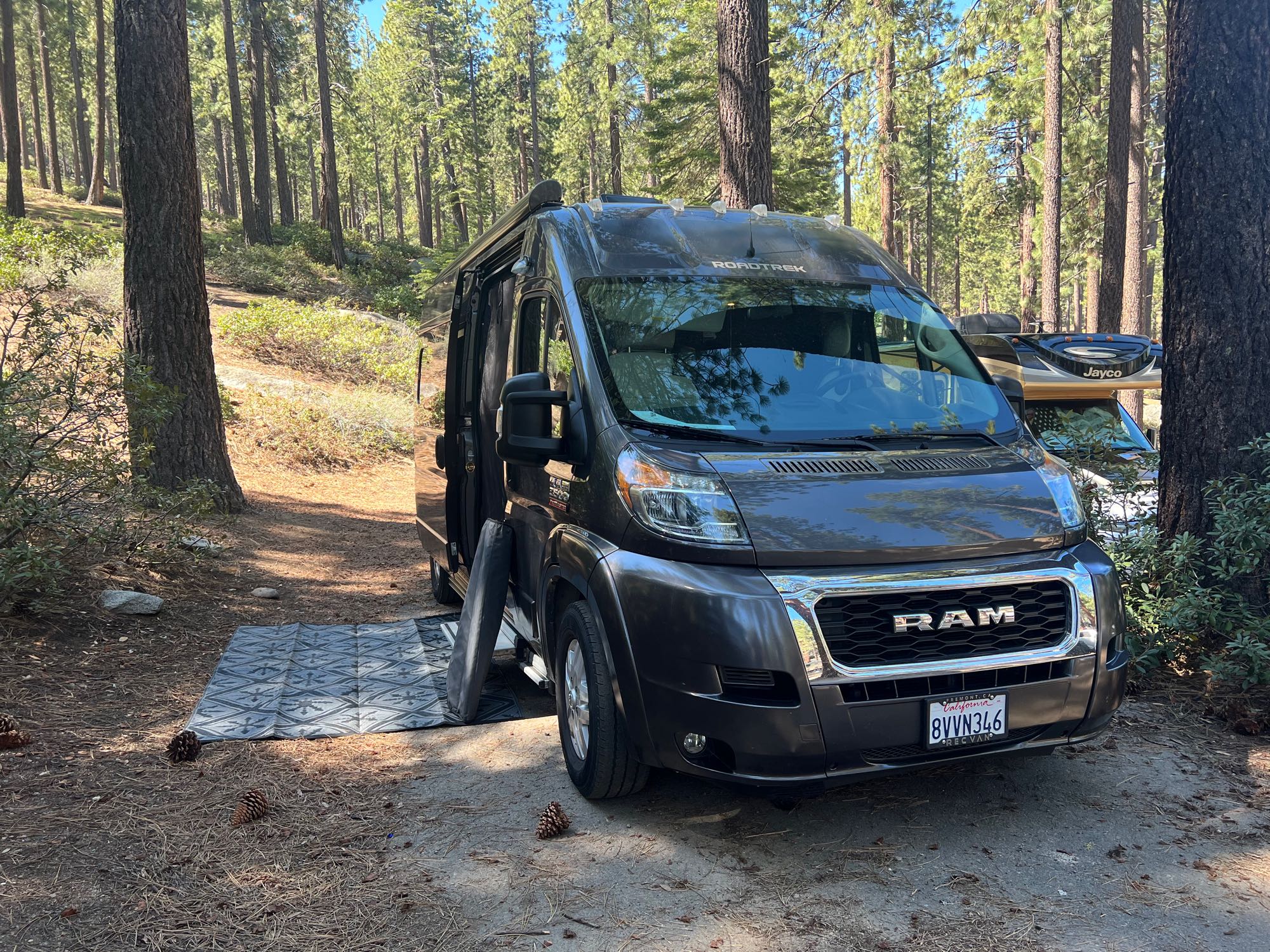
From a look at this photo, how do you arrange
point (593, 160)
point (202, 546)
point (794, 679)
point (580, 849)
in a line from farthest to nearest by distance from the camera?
point (593, 160)
point (202, 546)
point (580, 849)
point (794, 679)

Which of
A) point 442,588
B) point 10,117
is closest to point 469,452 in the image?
point 442,588

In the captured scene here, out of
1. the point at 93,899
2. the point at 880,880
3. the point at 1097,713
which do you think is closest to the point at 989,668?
the point at 1097,713

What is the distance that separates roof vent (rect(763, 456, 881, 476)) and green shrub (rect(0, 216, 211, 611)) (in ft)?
15.3

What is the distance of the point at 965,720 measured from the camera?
345cm

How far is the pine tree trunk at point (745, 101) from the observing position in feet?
30.3

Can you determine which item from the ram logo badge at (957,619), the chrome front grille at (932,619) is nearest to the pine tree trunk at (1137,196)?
the chrome front grille at (932,619)

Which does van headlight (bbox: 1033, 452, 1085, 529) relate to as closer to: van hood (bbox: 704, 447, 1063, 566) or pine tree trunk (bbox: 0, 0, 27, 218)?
van hood (bbox: 704, 447, 1063, 566)

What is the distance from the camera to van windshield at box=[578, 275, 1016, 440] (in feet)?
13.5

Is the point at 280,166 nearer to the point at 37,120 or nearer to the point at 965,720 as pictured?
the point at 37,120

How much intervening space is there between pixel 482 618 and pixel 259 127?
106 ft

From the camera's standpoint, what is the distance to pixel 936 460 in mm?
3896

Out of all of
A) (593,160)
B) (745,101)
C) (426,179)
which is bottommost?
(745,101)

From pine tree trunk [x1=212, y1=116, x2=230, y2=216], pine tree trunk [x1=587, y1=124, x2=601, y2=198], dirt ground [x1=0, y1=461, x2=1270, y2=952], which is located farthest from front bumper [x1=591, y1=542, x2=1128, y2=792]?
pine tree trunk [x1=212, y1=116, x2=230, y2=216]

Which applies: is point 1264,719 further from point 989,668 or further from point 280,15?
point 280,15
